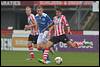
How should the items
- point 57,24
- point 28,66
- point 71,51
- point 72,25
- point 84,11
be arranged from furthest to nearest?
point 84,11 < point 72,25 < point 71,51 < point 57,24 < point 28,66

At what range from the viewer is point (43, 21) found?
18438 millimetres

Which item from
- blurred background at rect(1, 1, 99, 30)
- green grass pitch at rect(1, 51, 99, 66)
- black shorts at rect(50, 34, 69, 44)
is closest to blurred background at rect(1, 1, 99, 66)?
blurred background at rect(1, 1, 99, 30)

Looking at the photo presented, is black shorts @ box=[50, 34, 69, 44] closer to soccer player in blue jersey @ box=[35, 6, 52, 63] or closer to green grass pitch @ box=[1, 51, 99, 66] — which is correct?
soccer player in blue jersey @ box=[35, 6, 52, 63]

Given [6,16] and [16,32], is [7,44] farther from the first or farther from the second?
[6,16]

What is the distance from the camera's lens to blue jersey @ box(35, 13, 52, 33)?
60.0 feet

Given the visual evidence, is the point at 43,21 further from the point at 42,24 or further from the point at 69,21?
the point at 69,21

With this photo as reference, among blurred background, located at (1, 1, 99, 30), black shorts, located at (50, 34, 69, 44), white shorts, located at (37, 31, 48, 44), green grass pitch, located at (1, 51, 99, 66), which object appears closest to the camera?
green grass pitch, located at (1, 51, 99, 66)

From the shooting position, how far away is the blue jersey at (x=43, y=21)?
60.0 feet

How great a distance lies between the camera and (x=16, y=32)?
3070 cm

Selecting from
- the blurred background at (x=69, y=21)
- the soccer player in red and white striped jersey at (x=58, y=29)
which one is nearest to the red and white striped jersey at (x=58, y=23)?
the soccer player in red and white striped jersey at (x=58, y=29)

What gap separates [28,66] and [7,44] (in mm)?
13973

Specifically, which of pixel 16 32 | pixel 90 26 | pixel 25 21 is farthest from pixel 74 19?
pixel 16 32

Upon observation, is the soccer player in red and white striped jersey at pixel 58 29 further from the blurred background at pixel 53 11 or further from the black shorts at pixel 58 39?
the blurred background at pixel 53 11

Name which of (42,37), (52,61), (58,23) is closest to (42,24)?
(42,37)
